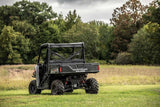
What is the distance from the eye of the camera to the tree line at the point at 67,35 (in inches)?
2475

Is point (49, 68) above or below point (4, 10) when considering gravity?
below

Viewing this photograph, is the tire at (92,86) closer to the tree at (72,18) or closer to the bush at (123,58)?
the bush at (123,58)

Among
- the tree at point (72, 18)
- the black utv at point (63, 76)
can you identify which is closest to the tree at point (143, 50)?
the tree at point (72, 18)

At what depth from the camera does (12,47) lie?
68.9 meters

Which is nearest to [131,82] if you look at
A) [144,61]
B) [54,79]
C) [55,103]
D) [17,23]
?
[54,79]

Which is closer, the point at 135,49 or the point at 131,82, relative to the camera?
the point at 131,82

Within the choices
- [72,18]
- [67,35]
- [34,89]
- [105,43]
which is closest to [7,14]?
[67,35]

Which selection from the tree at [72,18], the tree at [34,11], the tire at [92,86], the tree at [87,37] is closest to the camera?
the tire at [92,86]

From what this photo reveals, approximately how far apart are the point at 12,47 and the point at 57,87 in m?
55.6

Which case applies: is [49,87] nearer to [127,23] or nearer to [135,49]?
[135,49]

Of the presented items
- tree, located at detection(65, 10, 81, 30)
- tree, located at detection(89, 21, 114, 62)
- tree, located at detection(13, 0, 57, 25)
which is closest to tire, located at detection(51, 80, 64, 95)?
tree, located at detection(13, 0, 57, 25)

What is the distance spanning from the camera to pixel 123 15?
220ft

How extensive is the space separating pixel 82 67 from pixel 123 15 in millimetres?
53038

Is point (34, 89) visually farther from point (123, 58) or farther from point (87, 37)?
point (87, 37)
